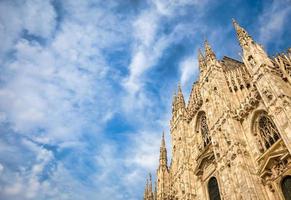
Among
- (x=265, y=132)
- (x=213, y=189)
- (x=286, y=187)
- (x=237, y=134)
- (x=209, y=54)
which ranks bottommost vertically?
(x=286, y=187)

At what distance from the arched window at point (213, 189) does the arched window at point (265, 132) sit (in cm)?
444

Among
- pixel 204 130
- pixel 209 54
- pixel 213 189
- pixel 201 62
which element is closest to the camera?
pixel 213 189

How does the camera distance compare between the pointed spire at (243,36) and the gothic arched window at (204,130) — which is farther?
the gothic arched window at (204,130)

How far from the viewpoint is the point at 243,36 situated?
68.5 feet

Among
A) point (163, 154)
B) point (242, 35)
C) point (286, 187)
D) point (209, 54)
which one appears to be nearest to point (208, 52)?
point (209, 54)

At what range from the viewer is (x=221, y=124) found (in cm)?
1969

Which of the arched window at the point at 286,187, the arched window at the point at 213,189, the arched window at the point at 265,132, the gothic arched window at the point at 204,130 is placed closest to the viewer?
the arched window at the point at 286,187

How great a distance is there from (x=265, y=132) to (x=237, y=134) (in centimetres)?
178

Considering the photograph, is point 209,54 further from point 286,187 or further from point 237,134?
point 286,187

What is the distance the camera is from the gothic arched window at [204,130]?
22.6 metres

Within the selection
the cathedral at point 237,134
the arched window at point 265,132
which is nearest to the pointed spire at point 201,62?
the cathedral at point 237,134

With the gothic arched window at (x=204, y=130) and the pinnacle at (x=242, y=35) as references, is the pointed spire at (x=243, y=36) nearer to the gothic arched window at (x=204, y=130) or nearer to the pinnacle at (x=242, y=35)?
Answer: the pinnacle at (x=242, y=35)

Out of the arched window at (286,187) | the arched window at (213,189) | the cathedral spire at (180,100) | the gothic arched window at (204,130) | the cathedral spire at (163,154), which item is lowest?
the arched window at (286,187)

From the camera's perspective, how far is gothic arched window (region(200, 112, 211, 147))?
22.6 m
